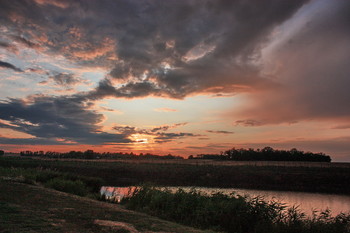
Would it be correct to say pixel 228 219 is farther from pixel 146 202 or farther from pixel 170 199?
pixel 146 202

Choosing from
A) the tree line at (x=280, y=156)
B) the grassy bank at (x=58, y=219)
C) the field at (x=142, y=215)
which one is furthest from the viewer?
the tree line at (x=280, y=156)

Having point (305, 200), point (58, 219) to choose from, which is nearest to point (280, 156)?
point (305, 200)

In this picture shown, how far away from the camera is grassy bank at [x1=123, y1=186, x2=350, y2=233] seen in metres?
12.7

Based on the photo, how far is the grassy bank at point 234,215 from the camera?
12.7 metres

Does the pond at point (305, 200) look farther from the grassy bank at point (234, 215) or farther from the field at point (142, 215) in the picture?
the grassy bank at point (234, 215)

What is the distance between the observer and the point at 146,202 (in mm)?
17141

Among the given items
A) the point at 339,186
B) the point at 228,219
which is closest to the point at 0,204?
the point at 228,219

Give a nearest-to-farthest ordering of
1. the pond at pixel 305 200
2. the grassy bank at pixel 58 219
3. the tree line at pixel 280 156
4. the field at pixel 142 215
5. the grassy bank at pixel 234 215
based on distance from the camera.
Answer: the grassy bank at pixel 58 219 < the field at pixel 142 215 < the grassy bank at pixel 234 215 < the pond at pixel 305 200 < the tree line at pixel 280 156

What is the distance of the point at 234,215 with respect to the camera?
14109 millimetres

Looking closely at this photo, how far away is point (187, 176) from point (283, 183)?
17.5 metres

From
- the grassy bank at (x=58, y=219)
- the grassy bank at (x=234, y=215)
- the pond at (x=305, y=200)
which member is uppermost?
the grassy bank at (x=58, y=219)

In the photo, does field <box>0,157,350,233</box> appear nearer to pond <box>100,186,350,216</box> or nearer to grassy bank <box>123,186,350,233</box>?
grassy bank <box>123,186,350,233</box>

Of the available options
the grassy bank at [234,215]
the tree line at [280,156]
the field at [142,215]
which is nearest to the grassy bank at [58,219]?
the field at [142,215]

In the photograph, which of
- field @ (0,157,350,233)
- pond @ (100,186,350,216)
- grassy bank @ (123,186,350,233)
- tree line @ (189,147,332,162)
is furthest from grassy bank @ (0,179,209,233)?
tree line @ (189,147,332,162)
